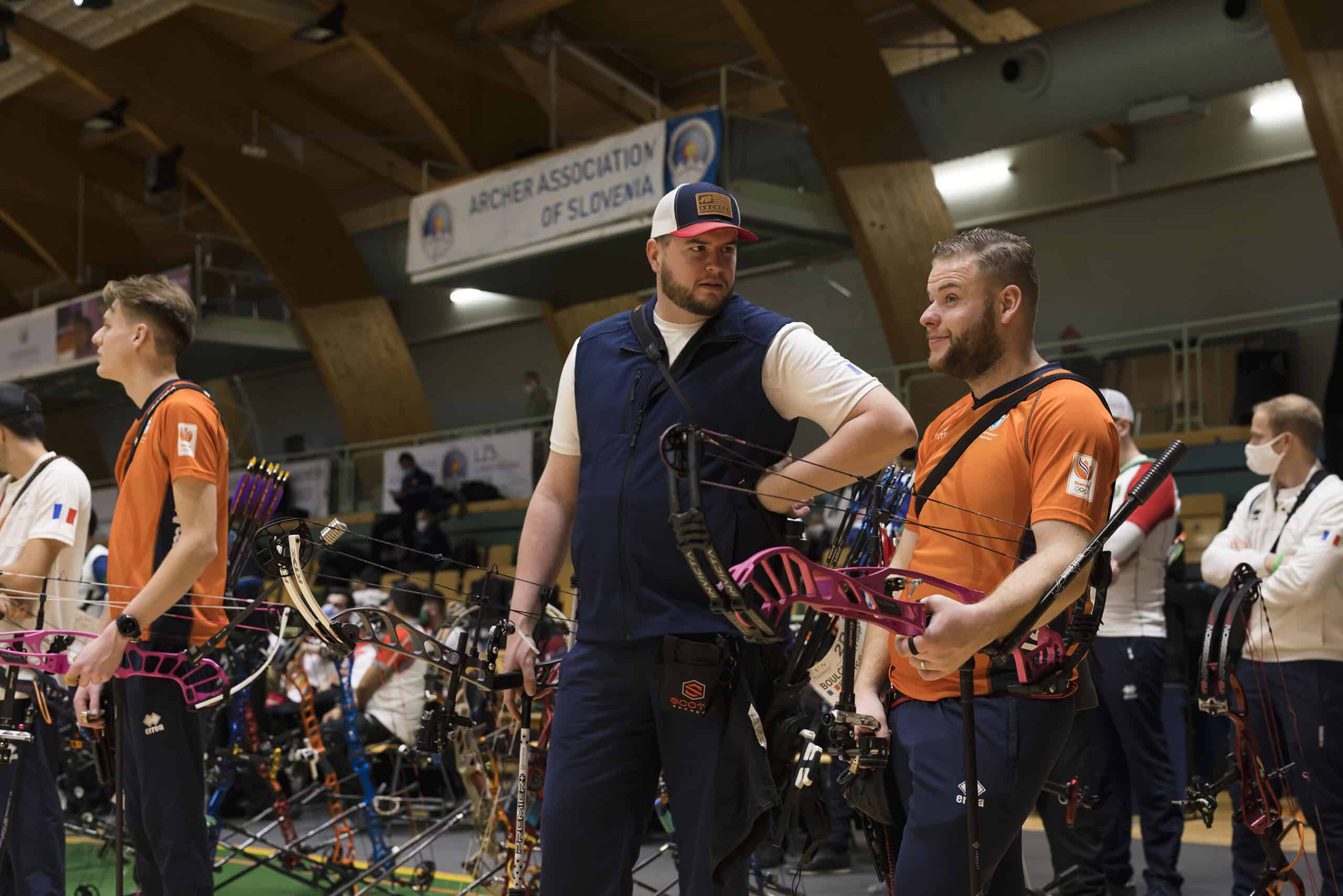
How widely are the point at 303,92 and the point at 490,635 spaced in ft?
51.6

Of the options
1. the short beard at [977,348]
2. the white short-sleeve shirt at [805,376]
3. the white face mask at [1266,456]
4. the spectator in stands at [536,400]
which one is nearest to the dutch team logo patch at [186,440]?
the white short-sleeve shirt at [805,376]

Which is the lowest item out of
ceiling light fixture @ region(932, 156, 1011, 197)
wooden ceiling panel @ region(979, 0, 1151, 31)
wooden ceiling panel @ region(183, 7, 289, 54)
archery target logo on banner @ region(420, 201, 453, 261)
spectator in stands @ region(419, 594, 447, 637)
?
spectator in stands @ region(419, 594, 447, 637)

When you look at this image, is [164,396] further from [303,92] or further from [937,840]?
[303,92]

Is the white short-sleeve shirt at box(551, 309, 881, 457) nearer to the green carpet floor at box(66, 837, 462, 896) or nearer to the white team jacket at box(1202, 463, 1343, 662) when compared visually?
the white team jacket at box(1202, 463, 1343, 662)

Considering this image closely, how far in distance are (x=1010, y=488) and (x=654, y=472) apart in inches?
25.8

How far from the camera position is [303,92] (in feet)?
56.6

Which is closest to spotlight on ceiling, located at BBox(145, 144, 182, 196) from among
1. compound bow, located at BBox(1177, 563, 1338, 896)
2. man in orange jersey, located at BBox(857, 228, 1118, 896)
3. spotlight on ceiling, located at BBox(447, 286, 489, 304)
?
spotlight on ceiling, located at BBox(447, 286, 489, 304)

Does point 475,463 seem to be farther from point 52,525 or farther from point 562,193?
point 52,525

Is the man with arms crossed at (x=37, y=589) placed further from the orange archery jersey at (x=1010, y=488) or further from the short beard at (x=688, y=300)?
the orange archery jersey at (x=1010, y=488)

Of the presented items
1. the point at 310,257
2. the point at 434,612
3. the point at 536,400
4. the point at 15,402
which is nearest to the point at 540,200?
the point at 536,400

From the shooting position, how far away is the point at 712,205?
8.95 ft

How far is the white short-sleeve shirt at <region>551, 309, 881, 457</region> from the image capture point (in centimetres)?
264

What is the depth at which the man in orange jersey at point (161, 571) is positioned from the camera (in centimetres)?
332

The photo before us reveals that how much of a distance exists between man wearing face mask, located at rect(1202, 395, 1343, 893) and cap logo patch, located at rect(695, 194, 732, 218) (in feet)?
7.64
